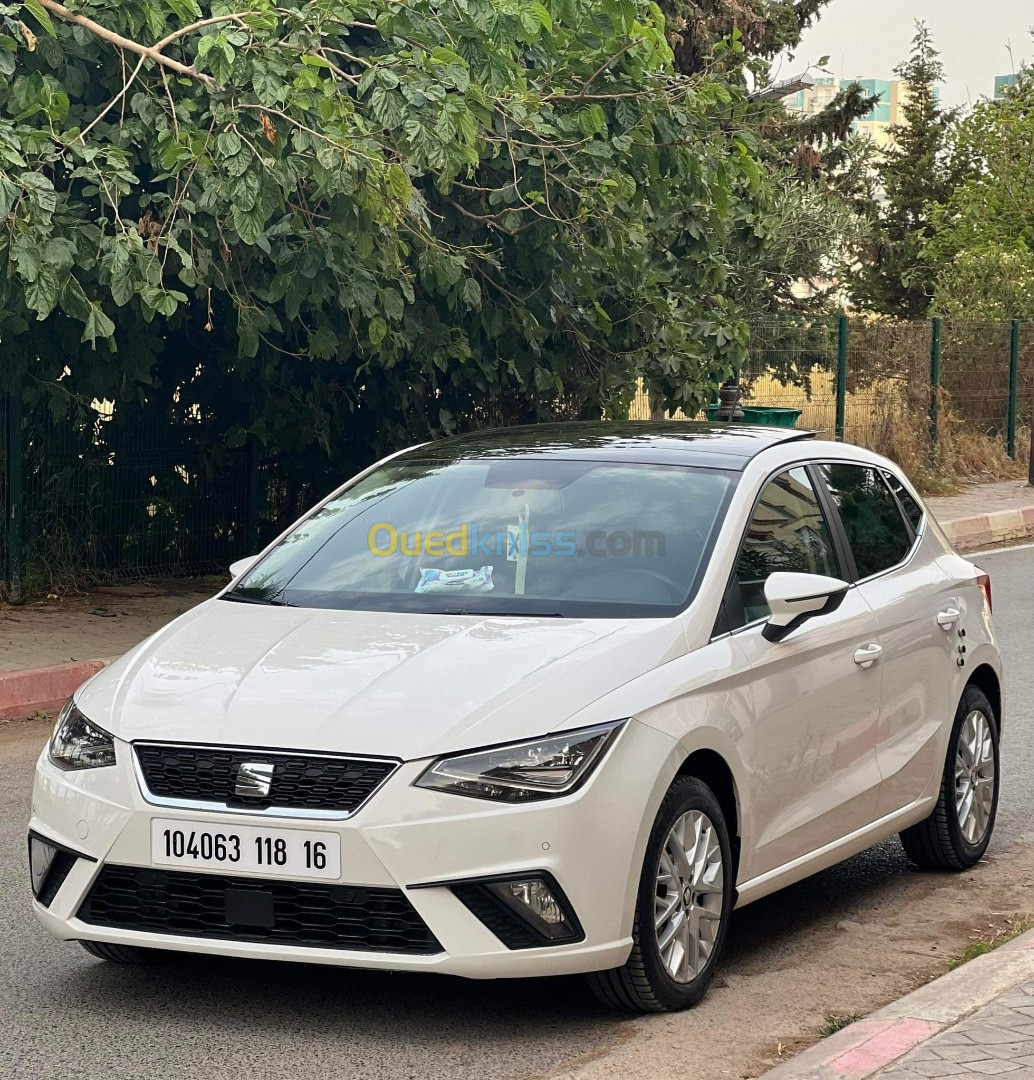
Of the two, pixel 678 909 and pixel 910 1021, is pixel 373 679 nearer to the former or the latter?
pixel 678 909

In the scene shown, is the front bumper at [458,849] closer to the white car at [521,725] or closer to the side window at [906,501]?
the white car at [521,725]

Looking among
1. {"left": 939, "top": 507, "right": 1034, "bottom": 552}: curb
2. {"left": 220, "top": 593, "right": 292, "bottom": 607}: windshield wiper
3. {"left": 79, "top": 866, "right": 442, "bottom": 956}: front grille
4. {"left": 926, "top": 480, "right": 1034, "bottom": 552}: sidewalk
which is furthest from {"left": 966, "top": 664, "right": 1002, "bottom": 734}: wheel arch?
{"left": 939, "top": 507, "right": 1034, "bottom": 552}: curb

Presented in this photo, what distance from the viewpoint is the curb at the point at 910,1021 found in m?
4.28

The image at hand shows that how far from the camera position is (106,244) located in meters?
10.1

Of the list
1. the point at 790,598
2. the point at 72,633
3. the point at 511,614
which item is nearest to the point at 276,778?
the point at 511,614

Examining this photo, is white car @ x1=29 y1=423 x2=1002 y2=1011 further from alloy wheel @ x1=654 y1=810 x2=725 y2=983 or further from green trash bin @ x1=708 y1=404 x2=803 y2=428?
green trash bin @ x1=708 y1=404 x2=803 y2=428

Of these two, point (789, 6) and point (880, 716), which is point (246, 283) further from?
point (789, 6)

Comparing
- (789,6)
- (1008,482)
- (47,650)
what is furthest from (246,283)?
(789,6)

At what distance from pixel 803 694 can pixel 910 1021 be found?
3.73 feet

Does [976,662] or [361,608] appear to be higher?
[361,608]

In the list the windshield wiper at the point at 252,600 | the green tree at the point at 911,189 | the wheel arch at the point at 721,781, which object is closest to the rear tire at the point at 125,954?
the windshield wiper at the point at 252,600

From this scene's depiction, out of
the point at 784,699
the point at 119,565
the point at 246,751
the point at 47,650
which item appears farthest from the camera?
the point at 119,565

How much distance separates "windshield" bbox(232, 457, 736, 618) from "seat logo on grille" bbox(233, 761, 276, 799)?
0.99 metres

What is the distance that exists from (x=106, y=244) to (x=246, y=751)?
6211 mm
